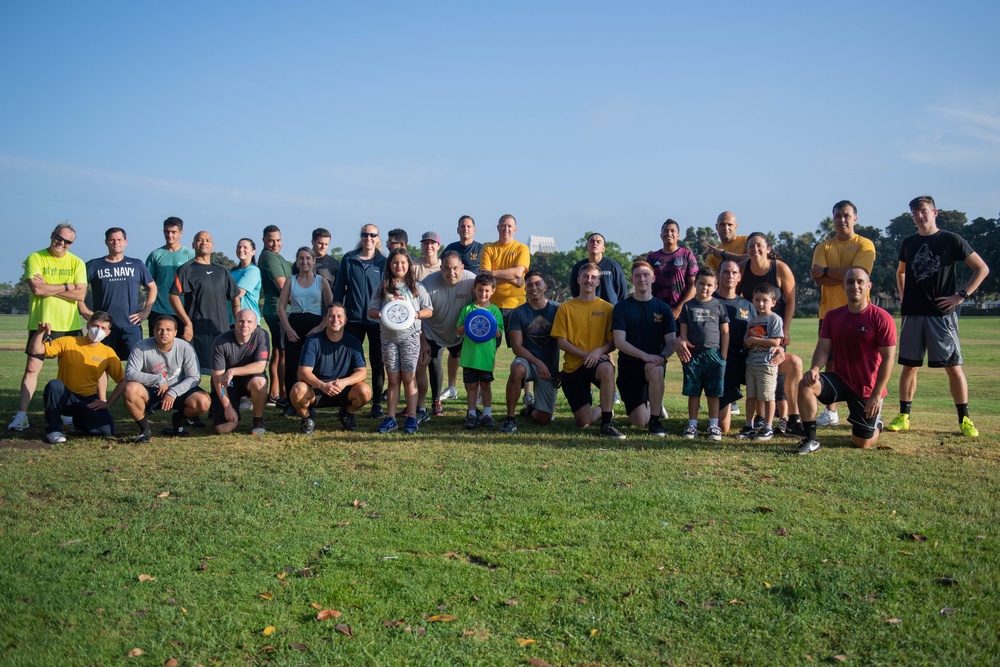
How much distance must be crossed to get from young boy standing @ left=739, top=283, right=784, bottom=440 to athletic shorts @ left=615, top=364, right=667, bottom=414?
46.5 inches

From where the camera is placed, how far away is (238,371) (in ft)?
27.7

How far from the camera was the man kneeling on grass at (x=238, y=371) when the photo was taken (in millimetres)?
8445

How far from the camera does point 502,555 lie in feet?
15.5

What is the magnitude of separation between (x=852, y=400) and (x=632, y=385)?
231 centimetres

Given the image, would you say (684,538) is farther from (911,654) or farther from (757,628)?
(911,654)

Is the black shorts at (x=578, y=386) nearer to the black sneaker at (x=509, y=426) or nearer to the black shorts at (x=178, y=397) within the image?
the black sneaker at (x=509, y=426)

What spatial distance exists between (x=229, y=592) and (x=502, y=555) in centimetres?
156

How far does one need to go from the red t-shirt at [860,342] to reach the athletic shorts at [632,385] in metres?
2.01

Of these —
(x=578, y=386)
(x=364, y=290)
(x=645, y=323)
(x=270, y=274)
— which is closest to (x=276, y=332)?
(x=270, y=274)

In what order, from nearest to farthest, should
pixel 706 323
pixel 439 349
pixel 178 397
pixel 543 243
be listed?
pixel 706 323
pixel 178 397
pixel 439 349
pixel 543 243

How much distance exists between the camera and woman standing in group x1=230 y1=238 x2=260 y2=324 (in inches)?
420

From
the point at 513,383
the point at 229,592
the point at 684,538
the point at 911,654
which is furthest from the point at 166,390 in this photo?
the point at 911,654

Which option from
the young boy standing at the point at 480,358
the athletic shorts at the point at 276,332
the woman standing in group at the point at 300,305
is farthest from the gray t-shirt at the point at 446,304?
the athletic shorts at the point at 276,332

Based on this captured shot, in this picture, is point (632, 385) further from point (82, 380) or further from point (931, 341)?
point (82, 380)
